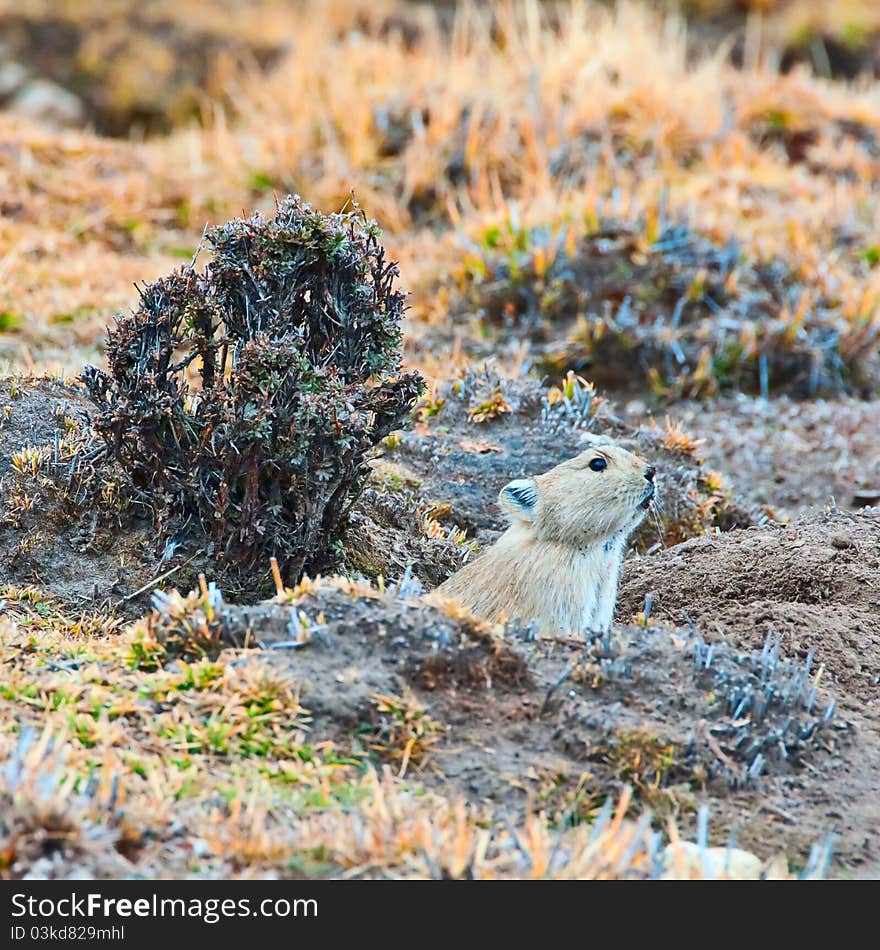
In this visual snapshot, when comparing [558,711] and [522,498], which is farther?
[522,498]

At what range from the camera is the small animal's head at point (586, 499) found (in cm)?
536

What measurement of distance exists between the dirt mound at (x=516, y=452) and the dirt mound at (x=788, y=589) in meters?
0.59

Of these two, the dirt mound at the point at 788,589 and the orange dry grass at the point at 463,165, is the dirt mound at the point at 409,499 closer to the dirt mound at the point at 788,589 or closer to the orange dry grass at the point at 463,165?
the dirt mound at the point at 788,589

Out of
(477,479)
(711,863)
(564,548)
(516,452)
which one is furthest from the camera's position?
(516,452)

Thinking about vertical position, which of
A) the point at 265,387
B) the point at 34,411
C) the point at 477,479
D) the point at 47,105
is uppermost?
the point at 265,387

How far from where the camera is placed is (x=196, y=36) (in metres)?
16.6

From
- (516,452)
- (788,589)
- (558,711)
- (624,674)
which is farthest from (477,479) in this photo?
(558,711)

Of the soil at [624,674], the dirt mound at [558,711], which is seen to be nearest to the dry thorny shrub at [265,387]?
the soil at [624,674]

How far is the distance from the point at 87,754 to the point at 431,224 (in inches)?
306

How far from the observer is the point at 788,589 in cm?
556

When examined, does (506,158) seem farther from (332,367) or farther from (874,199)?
(332,367)

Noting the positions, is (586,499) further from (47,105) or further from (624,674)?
(47,105)

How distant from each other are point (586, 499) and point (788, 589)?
3.03 feet

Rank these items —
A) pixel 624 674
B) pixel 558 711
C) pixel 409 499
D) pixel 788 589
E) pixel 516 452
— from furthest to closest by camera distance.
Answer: pixel 516 452
pixel 409 499
pixel 788 589
pixel 624 674
pixel 558 711
